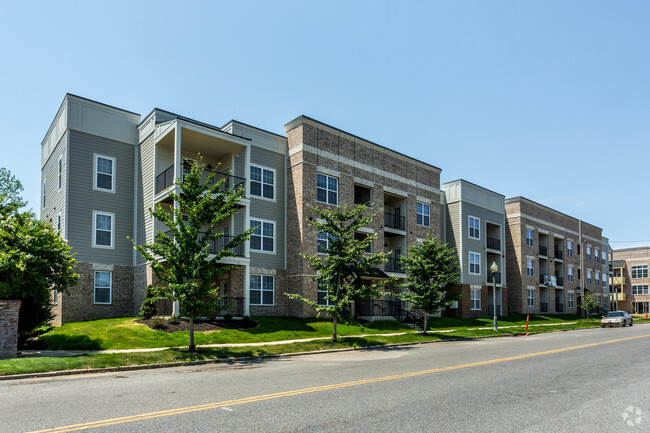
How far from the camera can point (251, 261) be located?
95.0 ft

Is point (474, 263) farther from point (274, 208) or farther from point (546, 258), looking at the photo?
point (274, 208)

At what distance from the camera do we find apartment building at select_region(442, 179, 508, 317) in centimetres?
4288

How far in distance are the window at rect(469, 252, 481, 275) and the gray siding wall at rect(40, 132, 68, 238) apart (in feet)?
104

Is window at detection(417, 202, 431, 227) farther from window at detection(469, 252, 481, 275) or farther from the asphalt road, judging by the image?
the asphalt road

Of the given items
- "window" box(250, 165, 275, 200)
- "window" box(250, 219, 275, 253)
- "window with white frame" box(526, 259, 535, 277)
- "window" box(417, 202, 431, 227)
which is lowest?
"window with white frame" box(526, 259, 535, 277)

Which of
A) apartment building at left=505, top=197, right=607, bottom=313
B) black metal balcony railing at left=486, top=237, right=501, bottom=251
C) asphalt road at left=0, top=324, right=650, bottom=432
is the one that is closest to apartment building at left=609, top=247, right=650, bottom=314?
apartment building at left=505, top=197, right=607, bottom=313

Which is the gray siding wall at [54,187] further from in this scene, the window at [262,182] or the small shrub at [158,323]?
the window at [262,182]

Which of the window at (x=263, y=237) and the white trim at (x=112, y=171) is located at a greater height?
the white trim at (x=112, y=171)

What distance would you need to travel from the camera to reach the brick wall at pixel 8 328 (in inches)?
609

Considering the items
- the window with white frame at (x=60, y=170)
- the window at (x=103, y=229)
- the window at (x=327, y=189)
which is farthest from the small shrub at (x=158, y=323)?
the window at (x=327, y=189)

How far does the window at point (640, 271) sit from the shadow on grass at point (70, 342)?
294 ft

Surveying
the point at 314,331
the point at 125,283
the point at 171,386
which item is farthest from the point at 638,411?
the point at 125,283

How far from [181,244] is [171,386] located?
757 centimetres

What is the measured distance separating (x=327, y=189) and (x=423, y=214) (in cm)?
1034
